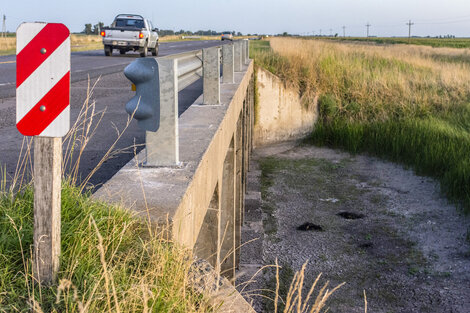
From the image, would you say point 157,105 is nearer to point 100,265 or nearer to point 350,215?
point 100,265

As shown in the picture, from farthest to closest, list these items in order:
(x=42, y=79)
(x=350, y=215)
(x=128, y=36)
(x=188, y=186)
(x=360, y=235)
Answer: (x=128, y=36), (x=350, y=215), (x=360, y=235), (x=188, y=186), (x=42, y=79)

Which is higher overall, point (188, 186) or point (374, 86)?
point (374, 86)

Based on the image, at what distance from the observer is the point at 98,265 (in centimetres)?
266

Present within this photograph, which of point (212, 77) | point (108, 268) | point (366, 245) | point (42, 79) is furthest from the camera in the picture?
point (366, 245)

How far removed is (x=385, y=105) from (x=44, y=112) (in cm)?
1688

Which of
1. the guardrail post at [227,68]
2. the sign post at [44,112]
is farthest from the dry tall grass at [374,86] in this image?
the sign post at [44,112]

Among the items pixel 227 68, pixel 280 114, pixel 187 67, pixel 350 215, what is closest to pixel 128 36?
pixel 280 114

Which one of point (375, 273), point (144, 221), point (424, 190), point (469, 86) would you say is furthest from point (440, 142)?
point (144, 221)

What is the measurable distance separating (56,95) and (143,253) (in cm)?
80

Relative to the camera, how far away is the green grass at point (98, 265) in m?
2.40

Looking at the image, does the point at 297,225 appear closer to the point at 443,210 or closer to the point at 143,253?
the point at 443,210

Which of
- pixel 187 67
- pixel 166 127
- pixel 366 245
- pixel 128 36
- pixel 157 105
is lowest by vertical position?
pixel 366 245

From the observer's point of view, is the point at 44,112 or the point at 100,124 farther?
the point at 100,124

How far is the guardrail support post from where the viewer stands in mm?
3664
